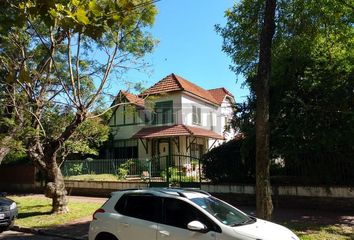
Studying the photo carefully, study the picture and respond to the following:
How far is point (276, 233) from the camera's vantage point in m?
7.38

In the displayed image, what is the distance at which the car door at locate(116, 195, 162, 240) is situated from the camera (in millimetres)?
8055

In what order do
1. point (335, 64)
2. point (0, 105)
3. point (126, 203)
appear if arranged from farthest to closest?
point (0, 105) → point (335, 64) → point (126, 203)

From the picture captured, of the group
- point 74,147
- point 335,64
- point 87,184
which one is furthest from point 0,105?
point 335,64

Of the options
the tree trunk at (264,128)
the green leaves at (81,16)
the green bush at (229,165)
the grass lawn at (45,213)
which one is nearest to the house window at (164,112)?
the grass lawn at (45,213)

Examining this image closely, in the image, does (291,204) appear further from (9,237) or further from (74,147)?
(74,147)

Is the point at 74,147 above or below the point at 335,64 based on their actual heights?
below

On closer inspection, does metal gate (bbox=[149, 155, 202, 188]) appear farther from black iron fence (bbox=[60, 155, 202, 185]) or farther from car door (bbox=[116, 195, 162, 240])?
car door (bbox=[116, 195, 162, 240])

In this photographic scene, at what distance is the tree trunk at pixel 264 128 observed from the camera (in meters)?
9.77

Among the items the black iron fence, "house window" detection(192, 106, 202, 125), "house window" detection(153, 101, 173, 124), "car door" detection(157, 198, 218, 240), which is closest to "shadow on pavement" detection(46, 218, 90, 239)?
the black iron fence

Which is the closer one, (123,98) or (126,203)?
(126,203)

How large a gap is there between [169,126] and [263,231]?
2596cm

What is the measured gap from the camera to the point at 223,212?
8.01 meters

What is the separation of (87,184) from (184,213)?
49.7ft

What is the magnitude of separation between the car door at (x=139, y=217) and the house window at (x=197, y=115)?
84.7 feet
